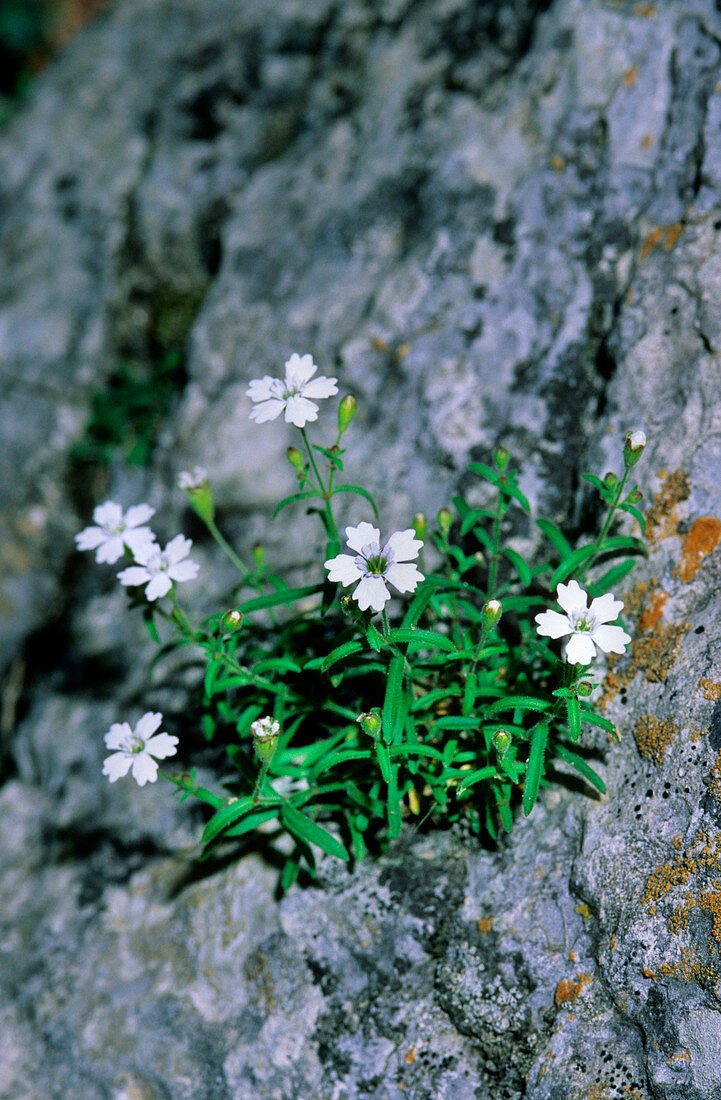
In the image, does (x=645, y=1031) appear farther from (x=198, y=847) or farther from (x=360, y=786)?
(x=198, y=847)

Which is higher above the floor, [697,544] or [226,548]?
[226,548]

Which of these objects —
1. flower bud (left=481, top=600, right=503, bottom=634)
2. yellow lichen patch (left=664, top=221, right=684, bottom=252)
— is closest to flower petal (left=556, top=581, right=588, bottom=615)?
flower bud (left=481, top=600, right=503, bottom=634)

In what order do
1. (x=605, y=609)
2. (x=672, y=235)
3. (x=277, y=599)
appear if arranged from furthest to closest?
(x=672, y=235), (x=277, y=599), (x=605, y=609)


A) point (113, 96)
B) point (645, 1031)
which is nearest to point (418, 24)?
point (113, 96)

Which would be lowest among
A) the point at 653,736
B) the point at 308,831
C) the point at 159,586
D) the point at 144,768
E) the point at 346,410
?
the point at 653,736

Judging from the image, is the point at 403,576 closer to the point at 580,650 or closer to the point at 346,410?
the point at 580,650

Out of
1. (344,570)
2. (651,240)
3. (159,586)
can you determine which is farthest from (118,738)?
(651,240)
